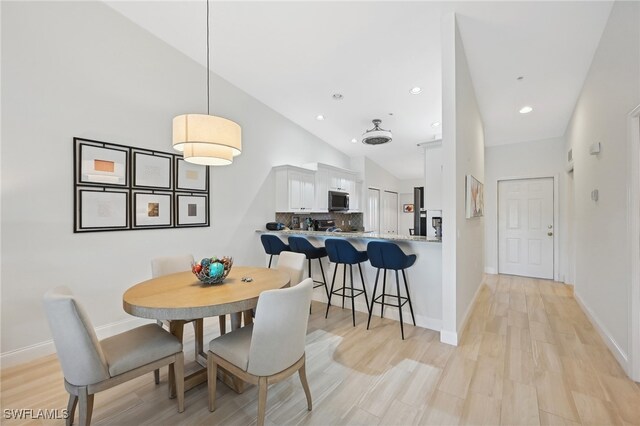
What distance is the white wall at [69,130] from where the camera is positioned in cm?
239

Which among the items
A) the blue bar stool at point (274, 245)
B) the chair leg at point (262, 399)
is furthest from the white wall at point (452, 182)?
the blue bar stool at point (274, 245)

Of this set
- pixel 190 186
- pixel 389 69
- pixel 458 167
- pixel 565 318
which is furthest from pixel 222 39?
pixel 565 318

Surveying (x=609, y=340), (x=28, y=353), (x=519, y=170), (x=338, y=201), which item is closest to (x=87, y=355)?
(x=28, y=353)

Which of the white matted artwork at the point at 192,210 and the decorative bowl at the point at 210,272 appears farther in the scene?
the white matted artwork at the point at 192,210

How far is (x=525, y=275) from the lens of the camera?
5.33 m

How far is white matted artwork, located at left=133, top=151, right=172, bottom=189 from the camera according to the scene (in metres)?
3.15

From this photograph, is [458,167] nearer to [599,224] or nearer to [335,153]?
[599,224]

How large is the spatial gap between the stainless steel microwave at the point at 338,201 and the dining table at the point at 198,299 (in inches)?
136

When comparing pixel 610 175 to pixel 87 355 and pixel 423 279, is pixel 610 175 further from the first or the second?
pixel 87 355

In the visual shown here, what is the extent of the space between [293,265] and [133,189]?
209 centimetres

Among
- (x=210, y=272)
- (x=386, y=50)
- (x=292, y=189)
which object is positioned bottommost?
(x=210, y=272)

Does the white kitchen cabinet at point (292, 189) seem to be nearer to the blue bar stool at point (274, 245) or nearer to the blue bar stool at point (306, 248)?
the blue bar stool at point (274, 245)

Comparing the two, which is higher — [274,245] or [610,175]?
[610,175]

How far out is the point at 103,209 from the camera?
2.90 meters
